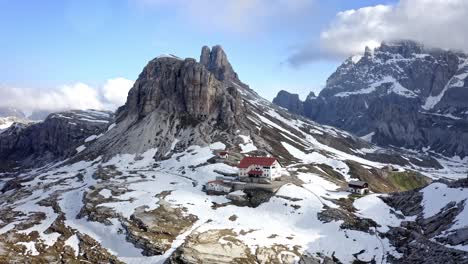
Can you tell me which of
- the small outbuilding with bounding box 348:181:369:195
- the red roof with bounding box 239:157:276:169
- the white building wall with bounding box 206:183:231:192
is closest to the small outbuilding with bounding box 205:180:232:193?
the white building wall with bounding box 206:183:231:192

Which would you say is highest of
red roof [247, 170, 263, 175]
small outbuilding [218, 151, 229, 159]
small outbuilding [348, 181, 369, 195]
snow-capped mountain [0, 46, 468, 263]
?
small outbuilding [218, 151, 229, 159]

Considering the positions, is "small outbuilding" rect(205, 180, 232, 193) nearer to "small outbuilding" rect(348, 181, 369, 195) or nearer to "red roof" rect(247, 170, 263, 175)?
"red roof" rect(247, 170, 263, 175)

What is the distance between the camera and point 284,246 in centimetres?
9438

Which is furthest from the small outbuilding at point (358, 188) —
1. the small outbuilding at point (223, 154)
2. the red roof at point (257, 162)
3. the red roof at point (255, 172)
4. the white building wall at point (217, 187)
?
the small outbuilding at point (223, 154)

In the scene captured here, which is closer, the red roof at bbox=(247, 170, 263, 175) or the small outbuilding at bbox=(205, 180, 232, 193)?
the small outbuilding at bbox=(205, 180, 232, 193)

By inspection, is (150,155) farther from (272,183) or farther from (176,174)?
(272,183)

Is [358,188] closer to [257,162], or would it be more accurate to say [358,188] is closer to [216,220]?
[257,162]

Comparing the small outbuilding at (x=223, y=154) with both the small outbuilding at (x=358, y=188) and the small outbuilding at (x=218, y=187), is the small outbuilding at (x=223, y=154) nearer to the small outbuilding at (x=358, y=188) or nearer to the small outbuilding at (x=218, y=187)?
the small outbuilding at (x=218, y=187)

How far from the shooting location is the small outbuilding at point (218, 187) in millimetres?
130250

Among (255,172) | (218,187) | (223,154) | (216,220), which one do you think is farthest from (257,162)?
(216,220)

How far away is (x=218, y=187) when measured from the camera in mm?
131250

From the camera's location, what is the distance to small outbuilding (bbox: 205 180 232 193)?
13025cm

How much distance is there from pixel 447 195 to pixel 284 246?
40972mm

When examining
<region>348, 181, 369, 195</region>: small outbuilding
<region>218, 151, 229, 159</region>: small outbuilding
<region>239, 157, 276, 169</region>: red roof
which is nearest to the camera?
<region>348, 181, 369, 195</region>: small outbuilding
